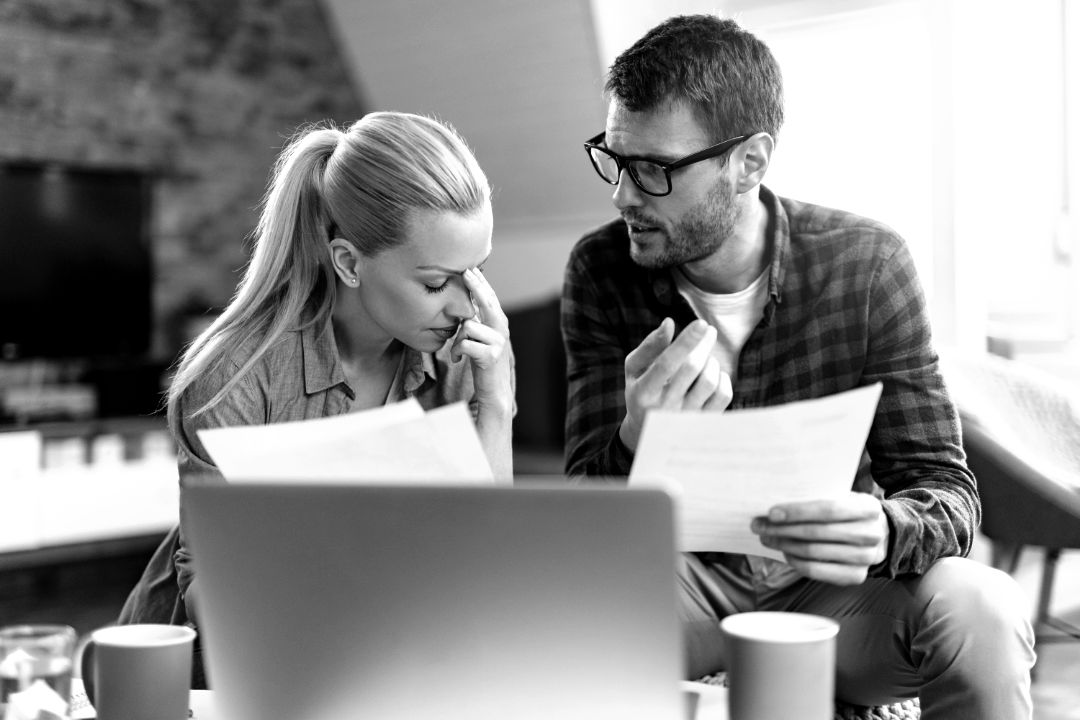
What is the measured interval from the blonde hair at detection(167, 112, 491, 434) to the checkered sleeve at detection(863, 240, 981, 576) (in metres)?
0.59

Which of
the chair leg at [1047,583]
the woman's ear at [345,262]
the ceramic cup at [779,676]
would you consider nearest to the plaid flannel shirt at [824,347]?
the woman's ear at [345,262]

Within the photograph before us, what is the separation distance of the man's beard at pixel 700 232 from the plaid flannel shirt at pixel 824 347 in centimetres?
7

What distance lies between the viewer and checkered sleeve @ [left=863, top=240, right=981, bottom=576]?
1345mm

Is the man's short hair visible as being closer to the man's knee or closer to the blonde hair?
the blonde hair

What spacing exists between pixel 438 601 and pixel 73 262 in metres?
3.55

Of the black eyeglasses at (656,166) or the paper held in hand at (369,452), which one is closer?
the paper held in hand at (369,452)

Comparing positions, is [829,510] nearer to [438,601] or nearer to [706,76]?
[438,601]

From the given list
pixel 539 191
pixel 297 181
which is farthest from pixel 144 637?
pixel 539 191

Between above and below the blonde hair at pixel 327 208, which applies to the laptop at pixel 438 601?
below

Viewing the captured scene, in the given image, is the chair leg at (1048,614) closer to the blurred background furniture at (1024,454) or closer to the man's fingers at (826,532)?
the blurred background furniture at (1024,454)

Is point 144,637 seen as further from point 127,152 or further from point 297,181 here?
point 127,152

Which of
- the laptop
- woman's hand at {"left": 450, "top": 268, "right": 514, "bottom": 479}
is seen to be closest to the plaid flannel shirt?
woman's hand at {"left": 450, "top": 268, "right": 514, "bottom": 479}

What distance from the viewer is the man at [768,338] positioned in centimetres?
129

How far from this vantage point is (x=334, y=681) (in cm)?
78
